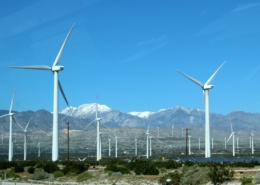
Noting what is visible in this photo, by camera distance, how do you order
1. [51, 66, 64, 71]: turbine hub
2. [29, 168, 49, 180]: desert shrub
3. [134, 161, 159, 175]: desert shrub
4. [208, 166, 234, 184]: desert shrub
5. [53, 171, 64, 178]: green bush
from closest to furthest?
[208, 166, 234, 184]: desert shrub
[134, 161, 159, 175]: desert shrub
[29, 168, 49, 180]: desert shrub
[53, 171, 64, 178]: green bush
[51, 66, 64, 71]: turbine hub

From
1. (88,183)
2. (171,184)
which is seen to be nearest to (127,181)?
(88,183)

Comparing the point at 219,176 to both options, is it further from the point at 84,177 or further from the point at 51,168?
the point at 51,168

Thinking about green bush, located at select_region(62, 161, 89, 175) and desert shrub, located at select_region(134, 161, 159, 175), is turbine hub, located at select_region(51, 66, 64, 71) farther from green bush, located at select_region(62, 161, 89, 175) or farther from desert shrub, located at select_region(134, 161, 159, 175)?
desert shrub, located at select_region(134, 161, 159, 175)

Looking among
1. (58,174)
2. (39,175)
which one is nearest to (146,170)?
(58,174)

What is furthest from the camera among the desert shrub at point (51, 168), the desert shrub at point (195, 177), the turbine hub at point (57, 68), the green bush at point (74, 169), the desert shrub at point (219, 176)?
the turbine hub at point (57, 68)

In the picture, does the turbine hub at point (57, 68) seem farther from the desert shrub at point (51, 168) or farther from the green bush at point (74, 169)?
the green bush at point (74, 169)

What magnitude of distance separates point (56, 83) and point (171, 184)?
31.7 meters

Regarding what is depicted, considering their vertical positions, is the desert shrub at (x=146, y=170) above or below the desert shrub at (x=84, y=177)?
above

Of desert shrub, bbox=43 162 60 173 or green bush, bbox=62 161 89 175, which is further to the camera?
desert shrub, bbox=43 162 60 173

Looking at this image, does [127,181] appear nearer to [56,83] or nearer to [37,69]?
[56,83]

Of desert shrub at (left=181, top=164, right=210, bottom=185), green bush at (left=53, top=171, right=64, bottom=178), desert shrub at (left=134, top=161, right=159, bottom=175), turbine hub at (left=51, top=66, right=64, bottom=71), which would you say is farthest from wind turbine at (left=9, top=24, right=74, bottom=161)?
desert shrub at (left=181, top=164, right=210, bottom=185)

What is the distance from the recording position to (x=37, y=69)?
226 ft

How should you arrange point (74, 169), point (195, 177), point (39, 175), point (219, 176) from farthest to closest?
point (74, 169) < point (39, 175) < point (219, 176) < point (195, 177)

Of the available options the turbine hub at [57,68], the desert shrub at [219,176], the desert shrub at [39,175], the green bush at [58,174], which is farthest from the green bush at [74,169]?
the desert shrub at [219,176]
